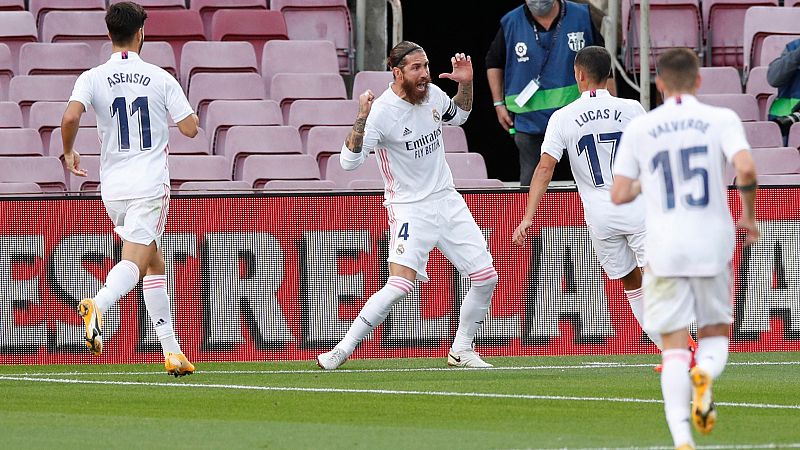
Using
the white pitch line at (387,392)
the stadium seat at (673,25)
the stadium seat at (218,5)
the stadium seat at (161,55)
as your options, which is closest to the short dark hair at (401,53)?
the white pitch line at (387,392)

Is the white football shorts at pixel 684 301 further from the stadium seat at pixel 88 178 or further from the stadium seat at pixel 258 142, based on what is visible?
the stadium seat at pixel 88 178

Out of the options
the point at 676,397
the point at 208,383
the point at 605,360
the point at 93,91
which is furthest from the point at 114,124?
the point at 676,397

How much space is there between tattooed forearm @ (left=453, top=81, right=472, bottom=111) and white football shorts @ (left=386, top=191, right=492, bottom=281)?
626 millimetres

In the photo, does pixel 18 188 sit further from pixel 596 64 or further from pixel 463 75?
pixel 596 64

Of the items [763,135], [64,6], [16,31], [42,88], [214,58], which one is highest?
[64,6]

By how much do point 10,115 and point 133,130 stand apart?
4548 mm

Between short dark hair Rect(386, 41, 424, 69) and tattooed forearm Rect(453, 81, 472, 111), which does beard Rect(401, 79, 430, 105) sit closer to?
short dark hair Rect(386, 41, 424, 69)

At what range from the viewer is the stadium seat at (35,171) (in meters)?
12.8

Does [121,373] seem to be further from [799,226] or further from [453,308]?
[799,226]

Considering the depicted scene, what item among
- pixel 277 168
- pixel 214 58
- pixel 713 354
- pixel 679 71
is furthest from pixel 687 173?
pixel 214 58

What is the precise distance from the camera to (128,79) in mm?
9445

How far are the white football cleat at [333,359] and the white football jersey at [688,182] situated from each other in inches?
169

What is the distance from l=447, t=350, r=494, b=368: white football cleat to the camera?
10.4 meters

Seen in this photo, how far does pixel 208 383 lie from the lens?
9.44 m
